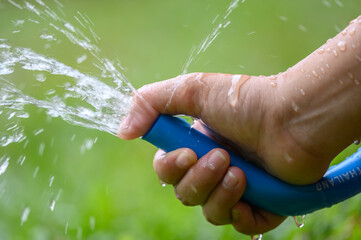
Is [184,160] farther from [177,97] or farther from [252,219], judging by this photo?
[252,219]

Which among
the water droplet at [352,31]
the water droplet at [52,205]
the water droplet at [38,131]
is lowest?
the water droplet at [52,205]

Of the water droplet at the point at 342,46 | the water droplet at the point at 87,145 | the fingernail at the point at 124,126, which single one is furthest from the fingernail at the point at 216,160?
the water droplet at the point at 87,145

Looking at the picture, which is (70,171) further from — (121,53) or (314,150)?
(314,150)

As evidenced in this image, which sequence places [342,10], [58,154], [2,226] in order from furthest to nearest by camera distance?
[342,10], [58,154], [2,226]

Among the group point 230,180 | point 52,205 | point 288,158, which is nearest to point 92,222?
point 52,205

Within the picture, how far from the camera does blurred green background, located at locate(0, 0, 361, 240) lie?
184 centimetres

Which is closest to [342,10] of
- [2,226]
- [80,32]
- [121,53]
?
[121,53]

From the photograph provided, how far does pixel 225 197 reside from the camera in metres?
1.21

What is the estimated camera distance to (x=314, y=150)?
1117mm

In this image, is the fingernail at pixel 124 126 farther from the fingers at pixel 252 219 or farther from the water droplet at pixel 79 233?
the water droplet at pixel 79 233

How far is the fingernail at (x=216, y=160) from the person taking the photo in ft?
3.76

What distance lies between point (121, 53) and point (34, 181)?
50.5 inches

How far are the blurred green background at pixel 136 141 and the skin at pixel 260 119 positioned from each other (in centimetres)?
48

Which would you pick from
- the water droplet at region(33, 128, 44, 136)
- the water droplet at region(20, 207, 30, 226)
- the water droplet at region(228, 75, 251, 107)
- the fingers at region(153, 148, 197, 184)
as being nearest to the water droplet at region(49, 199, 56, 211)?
the water droplet at region(20, 207, 30, 226)
